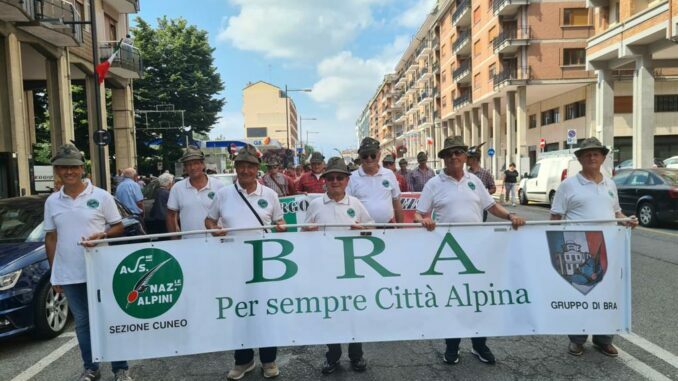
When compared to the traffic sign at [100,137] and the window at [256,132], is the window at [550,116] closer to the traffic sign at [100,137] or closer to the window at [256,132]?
the traffic sign at [100,137]

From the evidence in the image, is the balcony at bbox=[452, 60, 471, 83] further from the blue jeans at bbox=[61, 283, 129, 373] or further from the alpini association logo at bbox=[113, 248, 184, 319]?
the blue jeans at bbox=[61, 283, 129, 373]

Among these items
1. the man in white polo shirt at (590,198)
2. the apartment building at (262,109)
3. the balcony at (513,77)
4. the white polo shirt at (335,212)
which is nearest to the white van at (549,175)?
the man in white polo shirt at (590,198)

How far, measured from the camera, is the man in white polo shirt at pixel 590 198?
4.41 meters

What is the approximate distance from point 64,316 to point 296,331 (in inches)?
125

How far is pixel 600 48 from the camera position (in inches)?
1046

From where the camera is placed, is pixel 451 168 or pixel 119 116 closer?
pixel 451 168

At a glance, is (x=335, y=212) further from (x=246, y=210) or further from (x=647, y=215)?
(x=647, y=215)

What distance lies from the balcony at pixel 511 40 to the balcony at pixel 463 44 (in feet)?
33.5

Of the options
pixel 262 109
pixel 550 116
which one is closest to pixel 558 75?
pixel 550 116

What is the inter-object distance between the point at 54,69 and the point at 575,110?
33926 mm

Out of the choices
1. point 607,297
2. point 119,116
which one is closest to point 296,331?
point 607,297

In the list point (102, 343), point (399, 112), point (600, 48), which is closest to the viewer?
point (102, 343)

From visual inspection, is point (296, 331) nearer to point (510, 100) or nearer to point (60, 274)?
point (60, 274)

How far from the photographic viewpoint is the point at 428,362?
172 inches
